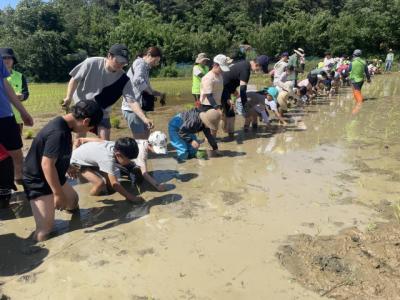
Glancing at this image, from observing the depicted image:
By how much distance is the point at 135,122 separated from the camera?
261 inches

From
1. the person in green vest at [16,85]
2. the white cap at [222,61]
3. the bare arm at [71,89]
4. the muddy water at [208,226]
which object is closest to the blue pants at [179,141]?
the muddy water at [208,226]

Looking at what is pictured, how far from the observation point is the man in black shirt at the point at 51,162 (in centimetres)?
420

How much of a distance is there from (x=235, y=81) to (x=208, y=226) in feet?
14.8

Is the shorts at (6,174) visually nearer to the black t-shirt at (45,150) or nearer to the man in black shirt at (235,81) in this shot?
the black t-shirt at (45,150)

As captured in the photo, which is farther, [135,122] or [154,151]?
[135,122]

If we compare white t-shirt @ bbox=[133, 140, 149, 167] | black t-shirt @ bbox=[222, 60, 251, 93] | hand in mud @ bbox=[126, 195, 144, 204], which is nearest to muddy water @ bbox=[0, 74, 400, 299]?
hand in mud @ bbox=[126, 195, 144, 204]

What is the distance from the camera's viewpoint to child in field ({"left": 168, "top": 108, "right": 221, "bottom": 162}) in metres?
7.01

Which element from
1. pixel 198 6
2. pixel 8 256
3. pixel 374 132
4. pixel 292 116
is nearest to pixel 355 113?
pixel 292 116

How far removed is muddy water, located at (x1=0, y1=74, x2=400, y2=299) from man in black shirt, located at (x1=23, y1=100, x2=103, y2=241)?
264mm

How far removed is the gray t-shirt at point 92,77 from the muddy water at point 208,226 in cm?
133

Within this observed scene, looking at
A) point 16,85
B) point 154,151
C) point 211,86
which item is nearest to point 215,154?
point 211,86

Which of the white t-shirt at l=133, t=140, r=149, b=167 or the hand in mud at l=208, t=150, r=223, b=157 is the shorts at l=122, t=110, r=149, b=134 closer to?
the white t-shirt at l=133, t=140, r=149, b=167

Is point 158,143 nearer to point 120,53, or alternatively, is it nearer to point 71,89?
point 120,53

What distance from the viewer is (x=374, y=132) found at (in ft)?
30.5
